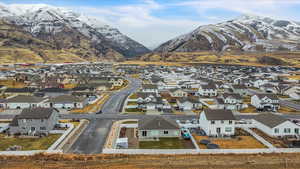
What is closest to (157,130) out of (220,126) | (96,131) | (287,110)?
(220,126)

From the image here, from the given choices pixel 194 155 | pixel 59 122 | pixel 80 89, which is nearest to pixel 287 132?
pixel 194 155

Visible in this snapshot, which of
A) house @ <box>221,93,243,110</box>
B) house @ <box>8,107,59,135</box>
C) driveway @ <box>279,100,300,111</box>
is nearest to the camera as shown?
house @ <box>8,107,59,135</box>

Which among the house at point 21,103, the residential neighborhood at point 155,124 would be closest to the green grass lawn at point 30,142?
the residential neighborhood at point 155,124

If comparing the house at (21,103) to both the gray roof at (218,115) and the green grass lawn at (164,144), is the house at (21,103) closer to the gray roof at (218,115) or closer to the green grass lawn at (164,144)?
the green grass lawn at (164,144)

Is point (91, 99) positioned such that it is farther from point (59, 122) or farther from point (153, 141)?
point (153, 141)

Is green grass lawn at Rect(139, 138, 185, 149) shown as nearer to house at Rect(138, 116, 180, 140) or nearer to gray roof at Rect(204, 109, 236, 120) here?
house at Rect(138, 116, 180, 140)

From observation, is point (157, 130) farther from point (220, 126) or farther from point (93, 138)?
point (220, 126)

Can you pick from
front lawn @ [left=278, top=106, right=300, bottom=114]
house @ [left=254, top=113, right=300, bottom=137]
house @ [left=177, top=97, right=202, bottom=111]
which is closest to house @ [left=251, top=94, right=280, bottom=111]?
front lawn @ [left=278, top=106, right=300, bottom=114]
